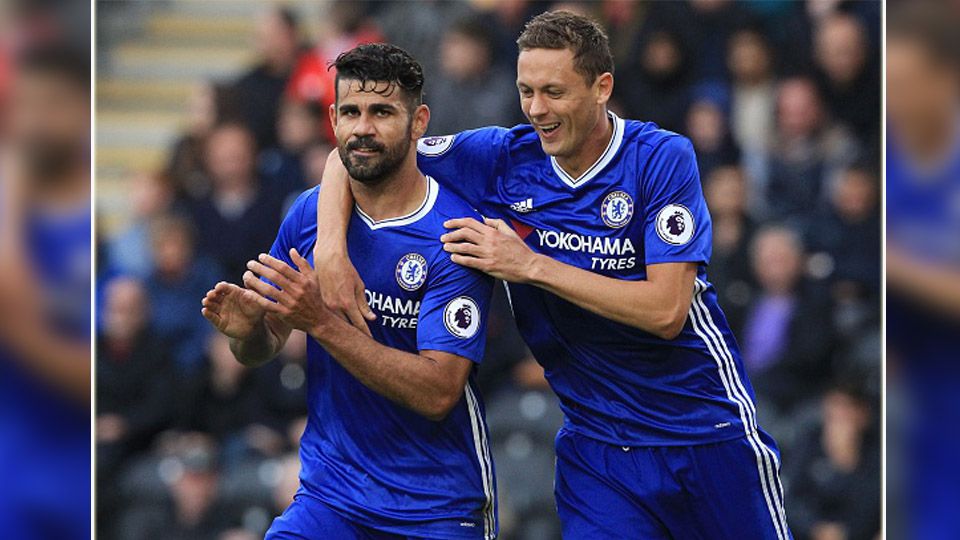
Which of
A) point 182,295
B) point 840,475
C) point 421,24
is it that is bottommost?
point 840,475

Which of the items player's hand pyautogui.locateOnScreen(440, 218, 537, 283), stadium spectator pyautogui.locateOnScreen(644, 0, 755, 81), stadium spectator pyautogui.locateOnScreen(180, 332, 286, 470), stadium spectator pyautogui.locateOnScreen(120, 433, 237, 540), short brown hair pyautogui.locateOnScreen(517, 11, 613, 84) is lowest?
stadium spectator pyautogui.locateOnScreen(120, 433, 237, 540)

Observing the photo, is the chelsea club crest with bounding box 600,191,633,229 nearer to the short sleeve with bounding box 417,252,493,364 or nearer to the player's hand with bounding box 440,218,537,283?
the player's hand with bounding box 440,218,537,283

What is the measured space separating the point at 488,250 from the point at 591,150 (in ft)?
2.03

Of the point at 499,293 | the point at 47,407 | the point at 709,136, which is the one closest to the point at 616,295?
the point at 47,407

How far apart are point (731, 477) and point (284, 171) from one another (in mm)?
4448

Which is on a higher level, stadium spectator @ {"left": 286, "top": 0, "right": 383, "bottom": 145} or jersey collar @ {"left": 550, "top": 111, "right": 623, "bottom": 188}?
stadium spectator @ {"left": 286, "top": 0, "right": 383, "bottom": 145}

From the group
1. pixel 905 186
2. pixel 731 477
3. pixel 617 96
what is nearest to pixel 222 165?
pixel 617 96

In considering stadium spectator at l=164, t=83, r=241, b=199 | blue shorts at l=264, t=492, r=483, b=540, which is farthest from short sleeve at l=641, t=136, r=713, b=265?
stadium spectator at l=164, t=83, r=241, b=199

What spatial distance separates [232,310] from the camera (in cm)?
477

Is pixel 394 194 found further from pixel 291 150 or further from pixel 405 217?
pixel 291 150

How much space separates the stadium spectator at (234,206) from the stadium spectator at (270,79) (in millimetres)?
104

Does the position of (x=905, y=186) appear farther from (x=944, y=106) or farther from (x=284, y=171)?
(x=284, y=171)

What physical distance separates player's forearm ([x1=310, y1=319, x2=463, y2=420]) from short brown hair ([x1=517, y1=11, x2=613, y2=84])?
1155mm

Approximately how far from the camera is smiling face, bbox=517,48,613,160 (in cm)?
493
